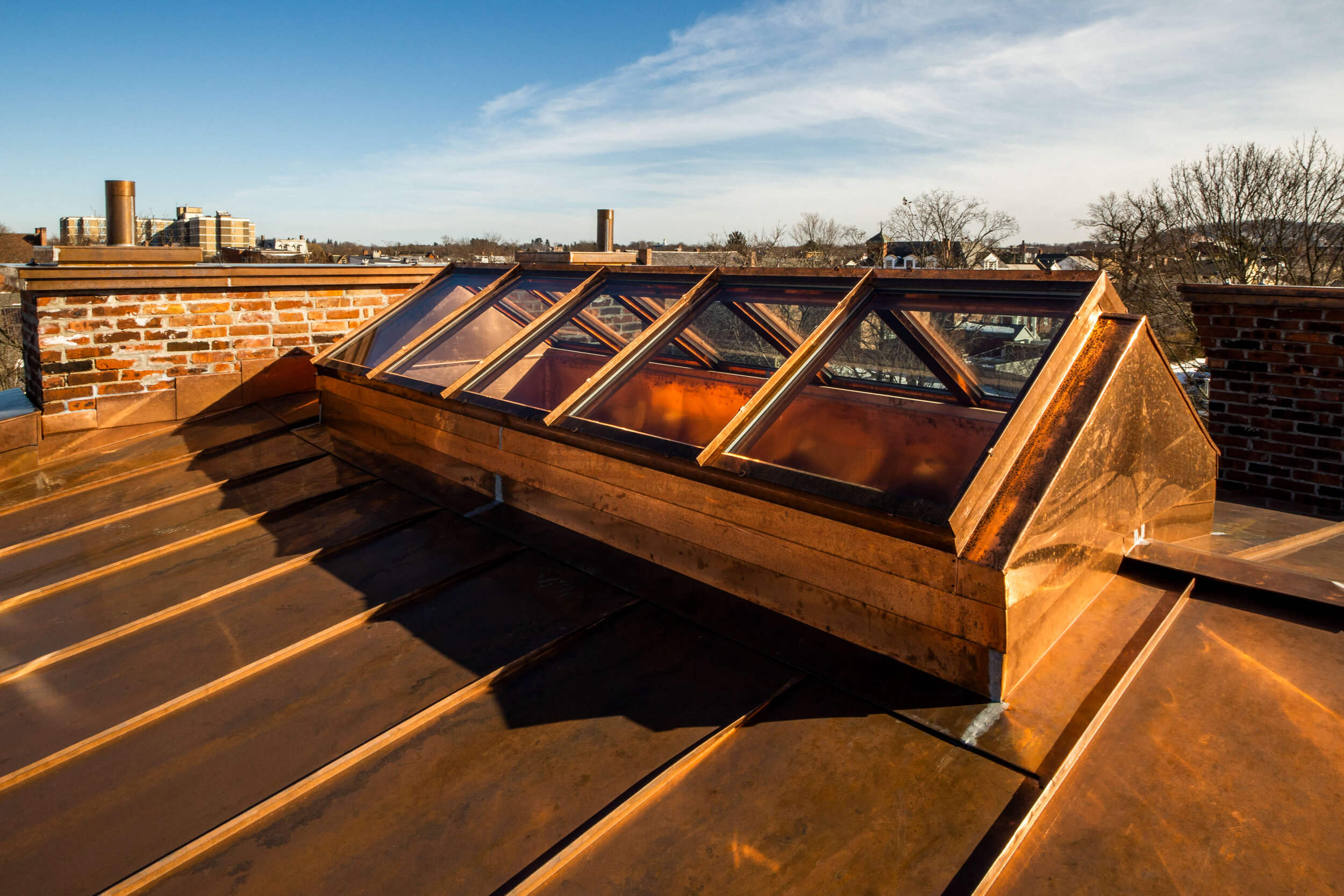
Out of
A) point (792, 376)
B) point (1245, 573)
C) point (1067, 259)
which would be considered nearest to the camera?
point (1245, 573)

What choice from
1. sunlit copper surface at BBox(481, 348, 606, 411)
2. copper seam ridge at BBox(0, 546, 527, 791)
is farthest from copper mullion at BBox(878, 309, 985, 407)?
sunlit copper surface at BBox(481, 348, 606, 411)

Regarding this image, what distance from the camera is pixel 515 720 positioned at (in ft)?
7.34

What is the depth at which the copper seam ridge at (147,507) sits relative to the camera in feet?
12.9

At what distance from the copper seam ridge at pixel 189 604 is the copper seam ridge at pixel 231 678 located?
67 centimetres

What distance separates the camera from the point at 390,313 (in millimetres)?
5617

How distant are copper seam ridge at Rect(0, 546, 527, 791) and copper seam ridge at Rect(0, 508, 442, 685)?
67cm

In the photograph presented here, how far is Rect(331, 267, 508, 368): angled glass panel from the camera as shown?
5.18 metres

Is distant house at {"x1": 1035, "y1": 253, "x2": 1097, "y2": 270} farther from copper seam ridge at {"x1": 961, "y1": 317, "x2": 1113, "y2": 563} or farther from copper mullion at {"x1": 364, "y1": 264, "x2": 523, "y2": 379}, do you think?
copper seam ridge at {"x1": 961, "y1": 317, "x2": 1113, "y2": 563}

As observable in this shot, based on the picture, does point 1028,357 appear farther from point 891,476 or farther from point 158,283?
point 158,283

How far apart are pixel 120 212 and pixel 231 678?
22.1 feet

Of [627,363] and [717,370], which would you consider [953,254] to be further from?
[627,363]

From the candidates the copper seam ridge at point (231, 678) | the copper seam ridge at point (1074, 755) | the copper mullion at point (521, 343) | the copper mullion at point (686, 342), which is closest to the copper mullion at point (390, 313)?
the copper mullion at point (521, 343)

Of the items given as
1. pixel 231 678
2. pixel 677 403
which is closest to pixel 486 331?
pixel 677 403

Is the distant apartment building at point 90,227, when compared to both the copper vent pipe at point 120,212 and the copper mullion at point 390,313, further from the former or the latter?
the copper mullion at point 390,313
